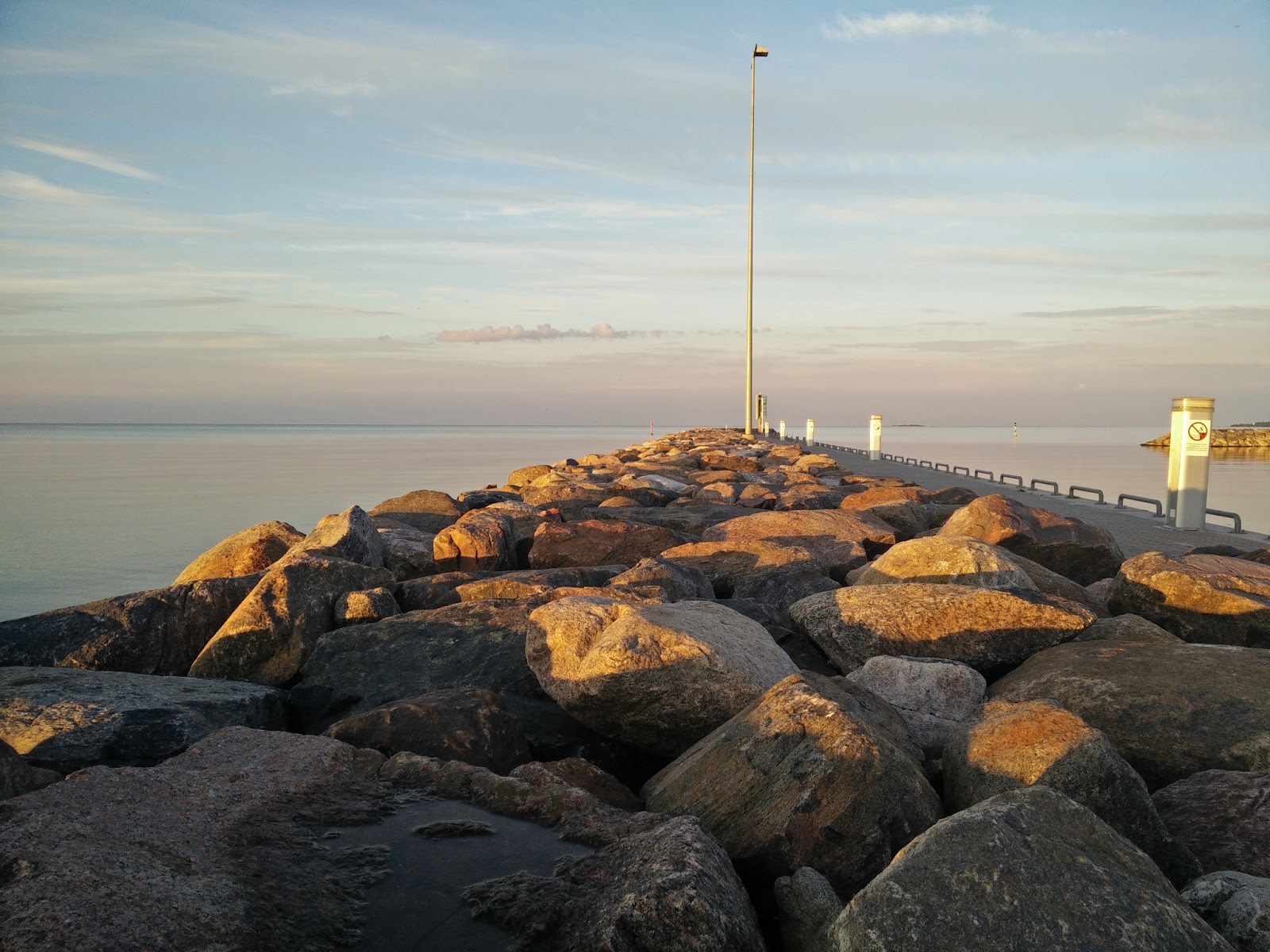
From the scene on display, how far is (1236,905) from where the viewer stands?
2752mm

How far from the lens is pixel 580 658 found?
4.59m

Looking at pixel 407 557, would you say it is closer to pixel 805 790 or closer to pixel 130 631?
pixel 130 631

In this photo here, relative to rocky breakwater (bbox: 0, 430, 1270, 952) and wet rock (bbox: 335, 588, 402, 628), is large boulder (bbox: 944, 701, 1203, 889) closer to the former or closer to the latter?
rocky breakwater (bbox: 0, 430, 1270, 952)

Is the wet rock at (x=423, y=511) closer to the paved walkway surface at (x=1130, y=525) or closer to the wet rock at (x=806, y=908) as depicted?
the paved walkway surface at (x=1130, y=525)

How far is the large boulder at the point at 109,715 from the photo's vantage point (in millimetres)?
4316

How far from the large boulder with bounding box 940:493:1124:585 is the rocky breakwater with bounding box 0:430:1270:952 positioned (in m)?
1.22

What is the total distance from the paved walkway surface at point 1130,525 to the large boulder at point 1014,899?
8.28 m

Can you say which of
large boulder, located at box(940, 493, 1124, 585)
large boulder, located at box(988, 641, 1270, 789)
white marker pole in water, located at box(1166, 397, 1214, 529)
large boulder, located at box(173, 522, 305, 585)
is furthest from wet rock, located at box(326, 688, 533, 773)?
white marker pole in water, located at box(1166, 397, 1214, 529)

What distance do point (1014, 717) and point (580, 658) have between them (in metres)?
1.99

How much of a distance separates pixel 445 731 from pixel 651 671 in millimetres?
958

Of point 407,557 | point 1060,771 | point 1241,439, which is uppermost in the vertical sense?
point 1060,771

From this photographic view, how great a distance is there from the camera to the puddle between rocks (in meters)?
2.66

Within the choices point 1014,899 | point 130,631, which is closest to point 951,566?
point 1014,899

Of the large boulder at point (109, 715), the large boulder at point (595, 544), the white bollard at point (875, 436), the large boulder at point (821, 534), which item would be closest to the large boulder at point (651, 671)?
the large boulder at point (109, 715)
